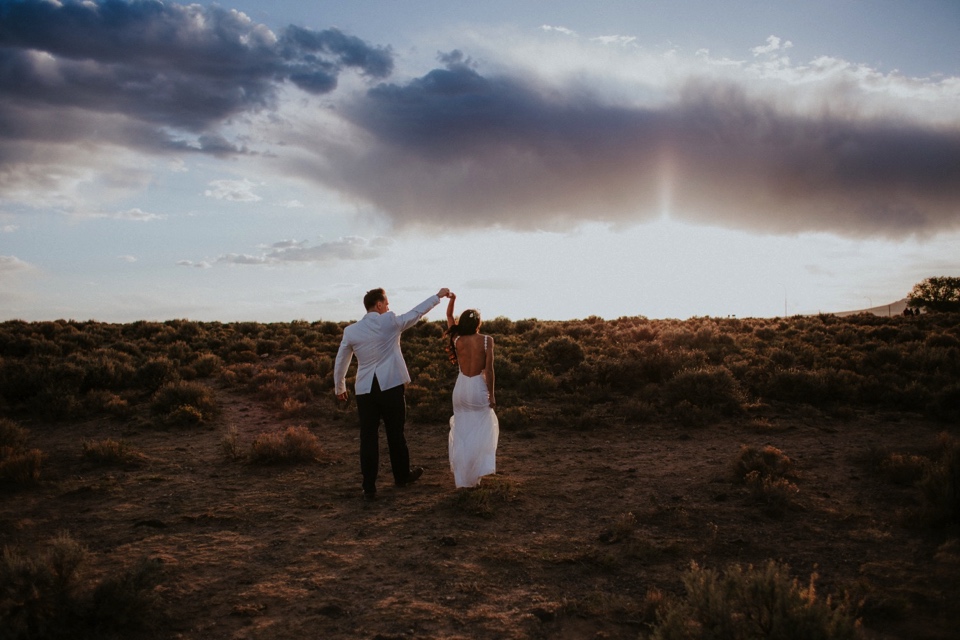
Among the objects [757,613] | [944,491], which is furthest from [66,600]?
[944,491]

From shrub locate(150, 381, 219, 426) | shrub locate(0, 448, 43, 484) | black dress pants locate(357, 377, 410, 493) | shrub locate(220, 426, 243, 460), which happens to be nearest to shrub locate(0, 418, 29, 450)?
shrub locate(0, 448, 43, 484)

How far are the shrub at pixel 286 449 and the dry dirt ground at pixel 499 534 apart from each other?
20 centimetres

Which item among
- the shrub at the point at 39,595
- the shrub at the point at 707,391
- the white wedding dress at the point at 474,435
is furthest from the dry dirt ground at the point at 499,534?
the shrub at the point at 707,391

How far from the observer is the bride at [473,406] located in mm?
7957

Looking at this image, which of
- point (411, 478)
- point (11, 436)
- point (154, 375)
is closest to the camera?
point (411, 478)

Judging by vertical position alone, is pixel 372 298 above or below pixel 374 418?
above

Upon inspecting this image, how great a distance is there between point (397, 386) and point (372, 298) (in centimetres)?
120

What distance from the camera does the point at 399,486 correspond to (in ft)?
28.1

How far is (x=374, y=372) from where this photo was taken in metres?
7.95

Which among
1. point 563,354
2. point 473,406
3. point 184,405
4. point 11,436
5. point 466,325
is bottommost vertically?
A: point 11,436

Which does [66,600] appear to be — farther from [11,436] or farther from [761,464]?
[761,464]

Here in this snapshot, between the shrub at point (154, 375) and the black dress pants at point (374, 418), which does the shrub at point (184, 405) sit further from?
the black dress pants at point (374, 418)

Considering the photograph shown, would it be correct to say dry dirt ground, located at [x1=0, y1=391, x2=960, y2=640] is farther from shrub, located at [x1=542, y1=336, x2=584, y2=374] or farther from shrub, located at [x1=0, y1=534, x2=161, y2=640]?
shrub, located at [x1=542, y1=336, x2=584, y2=374]

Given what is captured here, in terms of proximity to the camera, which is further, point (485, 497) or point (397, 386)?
point (397, 386)
